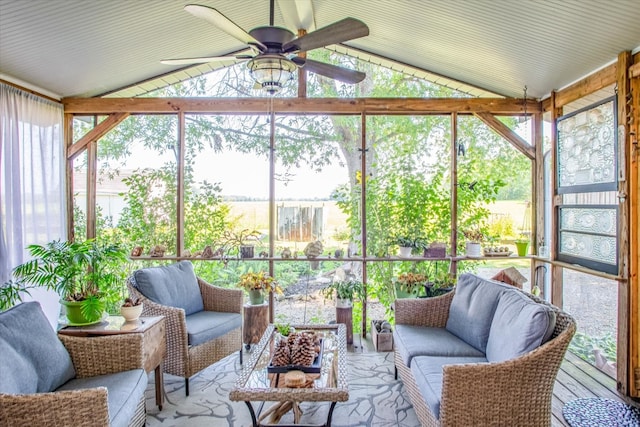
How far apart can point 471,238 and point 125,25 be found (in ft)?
13.3

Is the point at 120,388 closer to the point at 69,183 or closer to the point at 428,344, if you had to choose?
the point at 428,344

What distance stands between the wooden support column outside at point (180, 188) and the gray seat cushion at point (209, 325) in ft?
3.97

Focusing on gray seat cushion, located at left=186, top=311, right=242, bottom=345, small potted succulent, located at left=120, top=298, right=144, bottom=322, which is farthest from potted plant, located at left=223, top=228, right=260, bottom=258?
small potted succulent, located at left=120, top=298, right=144, bottom=322

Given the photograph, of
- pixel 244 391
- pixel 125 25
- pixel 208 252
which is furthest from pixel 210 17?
pixel 208 252

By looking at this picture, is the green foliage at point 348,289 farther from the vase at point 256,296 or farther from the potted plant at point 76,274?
the potted plant at point 76,274

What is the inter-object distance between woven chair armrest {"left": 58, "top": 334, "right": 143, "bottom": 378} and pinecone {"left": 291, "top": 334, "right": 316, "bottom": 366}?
3.08ft

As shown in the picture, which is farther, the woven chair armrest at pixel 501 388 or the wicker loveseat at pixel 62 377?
the woven chair armrest at pixel 501 388

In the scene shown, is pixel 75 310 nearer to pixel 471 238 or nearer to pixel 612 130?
pixel 471 238

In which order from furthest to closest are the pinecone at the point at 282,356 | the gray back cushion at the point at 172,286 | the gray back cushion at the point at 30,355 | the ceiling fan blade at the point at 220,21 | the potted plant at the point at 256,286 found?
the potted plant at the point at 256,286
the gray back cushion at the point at 172,286
the pinecone at the point at 282,356
the ceiling fan blade at the point at 220,21
the gray back cushion at the point at 30,355

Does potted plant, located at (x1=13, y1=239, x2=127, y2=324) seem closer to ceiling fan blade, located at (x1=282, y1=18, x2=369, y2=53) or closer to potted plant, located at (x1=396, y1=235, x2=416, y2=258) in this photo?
ceiling fan blade, located at (x1=282, y1=18, x2=369, y2=53)

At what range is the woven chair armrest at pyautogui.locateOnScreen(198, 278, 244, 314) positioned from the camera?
3.78 m

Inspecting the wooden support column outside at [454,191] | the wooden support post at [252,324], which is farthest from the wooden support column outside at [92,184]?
the wooden support column outside at [454,191]

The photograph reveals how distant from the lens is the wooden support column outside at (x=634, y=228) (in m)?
3.11

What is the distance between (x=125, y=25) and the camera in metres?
3.37
